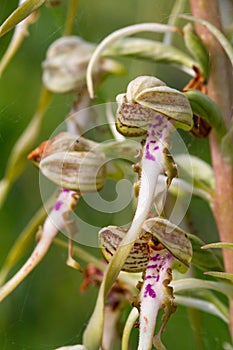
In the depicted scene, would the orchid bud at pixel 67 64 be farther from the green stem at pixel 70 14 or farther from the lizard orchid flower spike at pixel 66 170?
the lizard orchid flower spike at pixel 66 170

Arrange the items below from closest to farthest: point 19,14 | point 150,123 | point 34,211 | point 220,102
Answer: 1. point 19,14
2. point 150,123
3. point 220,102
4. point 34,211

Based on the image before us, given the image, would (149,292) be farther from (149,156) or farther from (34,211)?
(34,211)

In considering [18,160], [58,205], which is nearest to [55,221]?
[58,205]

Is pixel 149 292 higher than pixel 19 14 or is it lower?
lower

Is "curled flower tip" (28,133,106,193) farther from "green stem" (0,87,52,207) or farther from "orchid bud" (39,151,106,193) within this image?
"green stem" (0,87,52,207)

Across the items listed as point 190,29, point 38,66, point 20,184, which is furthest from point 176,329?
point 190,29

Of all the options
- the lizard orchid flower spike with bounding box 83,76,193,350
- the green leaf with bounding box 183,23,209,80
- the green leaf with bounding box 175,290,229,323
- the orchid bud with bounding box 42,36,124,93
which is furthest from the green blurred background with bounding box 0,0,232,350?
the lizard orchid flower spike with bounding box 83,76,193,350
